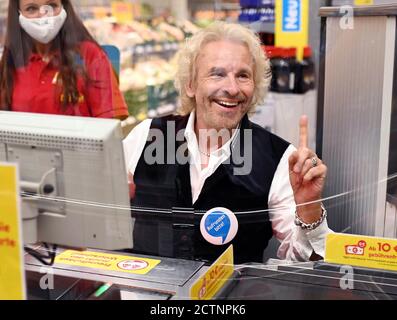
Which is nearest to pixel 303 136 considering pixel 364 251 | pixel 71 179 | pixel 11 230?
pixel 364 251

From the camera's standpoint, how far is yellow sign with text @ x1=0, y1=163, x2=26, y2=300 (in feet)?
3.20

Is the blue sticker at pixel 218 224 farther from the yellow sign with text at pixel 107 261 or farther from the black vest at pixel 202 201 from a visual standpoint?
the yellow sign with text at pixel 107 261

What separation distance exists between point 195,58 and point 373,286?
3.07 ft

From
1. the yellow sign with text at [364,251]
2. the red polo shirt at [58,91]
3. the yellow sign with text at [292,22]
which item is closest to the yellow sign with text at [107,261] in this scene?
the yellow sign with text at [364,251]

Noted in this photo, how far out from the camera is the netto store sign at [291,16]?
2270 millimetres

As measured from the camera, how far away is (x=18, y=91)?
2.22 meters

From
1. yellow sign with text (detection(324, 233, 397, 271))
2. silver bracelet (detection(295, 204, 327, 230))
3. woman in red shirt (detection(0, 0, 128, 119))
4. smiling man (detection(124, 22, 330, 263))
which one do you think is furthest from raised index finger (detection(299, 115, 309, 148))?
woman in red shirt (detection(0, 0, 128, 119))

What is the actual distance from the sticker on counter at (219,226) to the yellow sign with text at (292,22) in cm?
92

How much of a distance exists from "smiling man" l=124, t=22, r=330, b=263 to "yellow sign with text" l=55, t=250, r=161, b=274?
244 millimetres

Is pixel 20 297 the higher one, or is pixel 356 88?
pixel 356 88

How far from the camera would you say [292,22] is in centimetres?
233

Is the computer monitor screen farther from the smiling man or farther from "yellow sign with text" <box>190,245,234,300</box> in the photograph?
the smiling man
